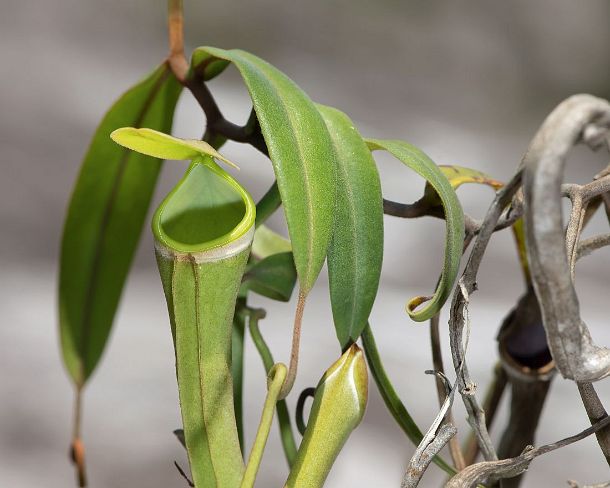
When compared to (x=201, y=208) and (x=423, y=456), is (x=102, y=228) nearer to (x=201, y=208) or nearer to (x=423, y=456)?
(x=201, y=208)

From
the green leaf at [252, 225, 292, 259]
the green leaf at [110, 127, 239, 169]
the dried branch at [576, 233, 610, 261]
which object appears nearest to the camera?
the green leaf at [110, 127, 239, 169]

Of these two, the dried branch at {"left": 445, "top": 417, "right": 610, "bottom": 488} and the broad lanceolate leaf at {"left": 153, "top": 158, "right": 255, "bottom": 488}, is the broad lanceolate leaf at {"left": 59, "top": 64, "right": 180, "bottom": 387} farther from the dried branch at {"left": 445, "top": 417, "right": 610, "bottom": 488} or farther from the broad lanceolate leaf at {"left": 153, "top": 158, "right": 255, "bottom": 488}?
the dried branch at {"left": 445, "top": 417, "right": 610, "bottom": 488}

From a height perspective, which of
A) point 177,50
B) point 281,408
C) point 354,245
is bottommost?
point 281,408

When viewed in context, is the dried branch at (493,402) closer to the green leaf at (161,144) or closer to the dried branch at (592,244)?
the dried branch at (592,244)

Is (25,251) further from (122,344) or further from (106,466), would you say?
(106,466)

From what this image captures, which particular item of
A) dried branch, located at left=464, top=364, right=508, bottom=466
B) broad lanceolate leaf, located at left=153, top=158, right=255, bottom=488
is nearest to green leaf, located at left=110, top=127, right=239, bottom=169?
broad lanceolate leaf, located at left=153, top=158, right=255, bottom=488

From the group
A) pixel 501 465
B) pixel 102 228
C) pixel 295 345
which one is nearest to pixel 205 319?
pixel 295 345

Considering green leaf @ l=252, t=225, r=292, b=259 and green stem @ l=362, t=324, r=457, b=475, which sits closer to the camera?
green stem @ l=362, t=324, r=457, b=475
